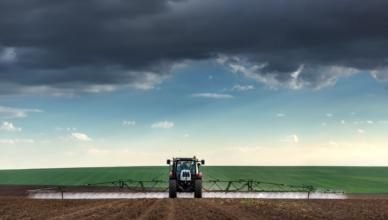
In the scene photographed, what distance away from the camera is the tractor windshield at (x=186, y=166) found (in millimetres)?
32031

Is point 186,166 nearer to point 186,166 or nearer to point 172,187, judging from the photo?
point 186,166

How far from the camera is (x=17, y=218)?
2097 centimetres

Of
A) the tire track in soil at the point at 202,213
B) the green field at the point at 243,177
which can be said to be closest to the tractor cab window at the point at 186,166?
the tire track in soil at the point at 202,213

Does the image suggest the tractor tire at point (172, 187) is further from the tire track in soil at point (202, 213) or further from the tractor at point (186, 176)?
the tire track in soil at point (202, 213)

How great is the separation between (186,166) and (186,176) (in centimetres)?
96

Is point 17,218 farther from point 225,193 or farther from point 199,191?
point 225,193

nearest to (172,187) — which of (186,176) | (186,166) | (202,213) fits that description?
(186,176)

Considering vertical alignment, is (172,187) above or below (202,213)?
above

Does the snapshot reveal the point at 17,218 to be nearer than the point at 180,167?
Yes

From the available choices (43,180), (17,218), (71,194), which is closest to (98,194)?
(71,194)

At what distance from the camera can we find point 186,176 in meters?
31.6

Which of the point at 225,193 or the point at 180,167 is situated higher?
the point at 180,167

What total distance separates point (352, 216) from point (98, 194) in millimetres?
24745

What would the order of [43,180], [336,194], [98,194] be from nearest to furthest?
[98,194], [336,194], [43,180]
